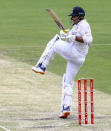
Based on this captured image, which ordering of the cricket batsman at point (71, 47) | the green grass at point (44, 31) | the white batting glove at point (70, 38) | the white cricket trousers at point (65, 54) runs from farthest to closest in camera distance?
1. the green grass at point (44, 31)
2. the white cricket trousers at point (65, 54)
3. the cricket batsman at point (71, 47)
4. the white batting glove at point (70, 38)

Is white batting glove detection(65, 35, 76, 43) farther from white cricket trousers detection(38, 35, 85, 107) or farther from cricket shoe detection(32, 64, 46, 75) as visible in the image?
cricket shoe detection(32, 64, 46, 75)

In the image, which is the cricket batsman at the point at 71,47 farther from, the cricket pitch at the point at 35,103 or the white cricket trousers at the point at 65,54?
the cricket pitch at the point at 35,103

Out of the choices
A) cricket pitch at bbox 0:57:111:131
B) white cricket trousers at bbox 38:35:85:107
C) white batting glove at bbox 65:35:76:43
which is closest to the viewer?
cricket pitch at bbox 0:57:111:131

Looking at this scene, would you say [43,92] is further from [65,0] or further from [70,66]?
[65,0]

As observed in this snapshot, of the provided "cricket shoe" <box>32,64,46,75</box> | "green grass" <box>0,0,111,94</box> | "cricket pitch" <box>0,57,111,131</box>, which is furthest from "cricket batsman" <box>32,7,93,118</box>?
"green grass" <box>0,0,111,94</box>

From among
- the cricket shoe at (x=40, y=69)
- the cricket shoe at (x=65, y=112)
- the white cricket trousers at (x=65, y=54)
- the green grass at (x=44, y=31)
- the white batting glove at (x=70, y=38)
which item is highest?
the green grass at (x=44, y=31)

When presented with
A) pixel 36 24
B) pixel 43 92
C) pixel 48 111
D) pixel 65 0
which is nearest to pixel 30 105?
pixel 48 111

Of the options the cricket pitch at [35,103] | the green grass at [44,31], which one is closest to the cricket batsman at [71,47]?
the cricket pitch at [35,103]

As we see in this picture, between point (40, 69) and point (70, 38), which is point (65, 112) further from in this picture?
point (70, 38)

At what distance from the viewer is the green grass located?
17.8m

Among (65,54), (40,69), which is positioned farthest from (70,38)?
(40,69)

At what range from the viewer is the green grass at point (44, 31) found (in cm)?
1780

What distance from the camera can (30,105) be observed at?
1275 cm

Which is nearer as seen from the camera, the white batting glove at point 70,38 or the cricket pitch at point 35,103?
the cricket pitch at point 35,103
